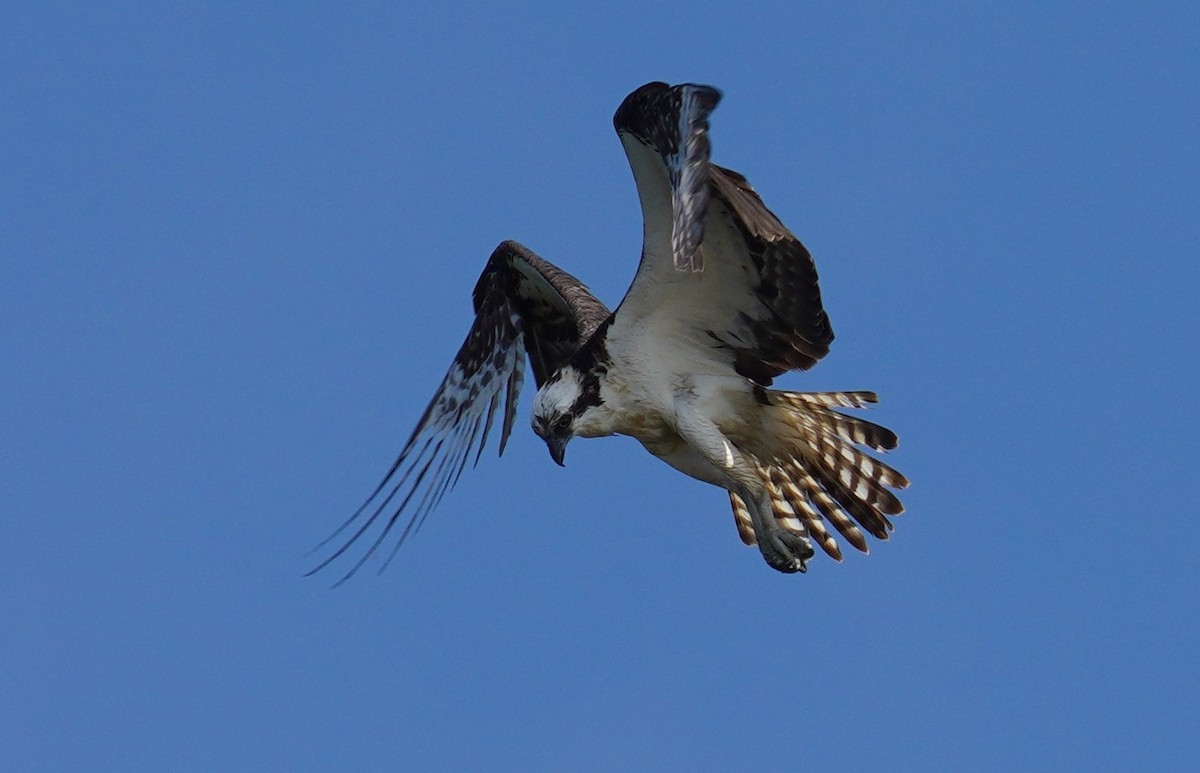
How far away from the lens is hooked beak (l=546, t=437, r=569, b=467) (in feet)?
35.5

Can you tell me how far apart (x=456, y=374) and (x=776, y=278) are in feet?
8.34

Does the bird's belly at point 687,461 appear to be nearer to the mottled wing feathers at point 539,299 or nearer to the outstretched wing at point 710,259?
the outstretched wing at point 710,259

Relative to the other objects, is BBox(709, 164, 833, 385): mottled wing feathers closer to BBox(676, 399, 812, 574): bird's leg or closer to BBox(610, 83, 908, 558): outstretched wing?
BBox(610, 83, 908, 558): outstretched wing

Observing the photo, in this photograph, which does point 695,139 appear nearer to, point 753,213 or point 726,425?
point 753,213

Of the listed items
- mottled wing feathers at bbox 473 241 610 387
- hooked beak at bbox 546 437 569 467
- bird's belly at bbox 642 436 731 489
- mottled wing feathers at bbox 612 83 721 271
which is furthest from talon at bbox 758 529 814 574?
mottled wing feathers at bbox 612 83 721 271

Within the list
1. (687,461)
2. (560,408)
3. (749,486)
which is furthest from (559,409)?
(749,486)

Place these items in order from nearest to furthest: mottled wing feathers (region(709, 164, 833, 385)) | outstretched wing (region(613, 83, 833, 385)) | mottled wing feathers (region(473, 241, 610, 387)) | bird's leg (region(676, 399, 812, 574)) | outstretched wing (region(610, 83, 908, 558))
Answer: outstretched wing (region(613, 83, 833, 385)), outstretched wing (region(610, 83, 908, 558)), mottled wing feathers (region(709, 164, 833, 385)), bird's leg (region(676, 399, 812, 574)), mottled wing feathers (region(473, 241, 610, 387))

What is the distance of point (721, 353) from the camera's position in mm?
10734

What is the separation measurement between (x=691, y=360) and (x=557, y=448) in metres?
0.88

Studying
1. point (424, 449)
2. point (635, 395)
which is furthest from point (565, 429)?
point (424, 449)

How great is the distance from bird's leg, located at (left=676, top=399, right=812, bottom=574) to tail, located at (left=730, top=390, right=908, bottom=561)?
1.04 ft

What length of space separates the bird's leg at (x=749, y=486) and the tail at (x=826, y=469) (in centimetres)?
32

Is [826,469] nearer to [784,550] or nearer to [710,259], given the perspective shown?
[784,550]

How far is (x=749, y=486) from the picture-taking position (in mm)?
Result: 10703
